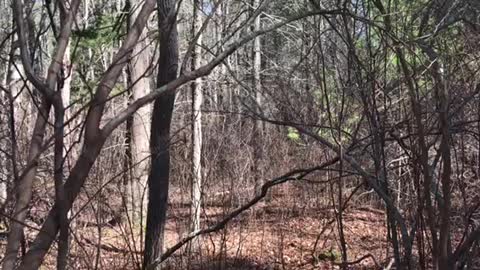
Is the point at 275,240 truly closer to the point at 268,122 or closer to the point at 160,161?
the point at 160,161

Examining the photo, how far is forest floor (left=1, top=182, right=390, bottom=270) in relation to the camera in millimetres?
6027

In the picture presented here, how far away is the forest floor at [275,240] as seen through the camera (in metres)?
6.03

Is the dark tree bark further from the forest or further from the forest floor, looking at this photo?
the forest floor

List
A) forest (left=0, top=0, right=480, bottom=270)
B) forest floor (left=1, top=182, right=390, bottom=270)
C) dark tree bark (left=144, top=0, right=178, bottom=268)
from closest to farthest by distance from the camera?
1. forest (left=0, top=0, right=480, bottom=270)
2. dark tree bark (left=144, top=0, right=178, bottom=268)
3. forest floor (left=1, top=182, right=390, bottom=270)

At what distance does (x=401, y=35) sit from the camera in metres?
3.89

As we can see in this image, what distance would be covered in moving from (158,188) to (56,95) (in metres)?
3.84

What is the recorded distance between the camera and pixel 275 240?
792cm

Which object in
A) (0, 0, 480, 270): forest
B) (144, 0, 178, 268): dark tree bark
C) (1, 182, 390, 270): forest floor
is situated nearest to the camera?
(0, 0, 480, 270): forest

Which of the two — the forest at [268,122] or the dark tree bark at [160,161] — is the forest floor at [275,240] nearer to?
the forest at [268,122]

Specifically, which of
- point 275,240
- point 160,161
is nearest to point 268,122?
point 160,161

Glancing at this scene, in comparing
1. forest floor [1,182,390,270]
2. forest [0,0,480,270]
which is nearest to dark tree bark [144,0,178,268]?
forest [0,0,480,270]

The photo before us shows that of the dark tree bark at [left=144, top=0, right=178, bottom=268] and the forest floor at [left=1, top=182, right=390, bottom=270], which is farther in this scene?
the forest floor at [left=1, top=182, right=390, bottom=270]

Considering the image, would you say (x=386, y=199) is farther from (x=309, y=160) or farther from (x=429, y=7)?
(x=309, y=160)

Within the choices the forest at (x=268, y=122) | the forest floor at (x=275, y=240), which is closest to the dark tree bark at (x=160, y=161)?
the forest at (x=268, y=122)
